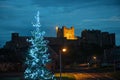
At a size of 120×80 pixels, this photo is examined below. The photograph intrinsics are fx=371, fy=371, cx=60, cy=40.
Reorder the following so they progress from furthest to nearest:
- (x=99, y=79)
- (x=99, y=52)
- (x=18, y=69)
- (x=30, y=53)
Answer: (x=99, y=52) < (x=18, y=69) < (x=99, y=79) < (x=30, y=53)

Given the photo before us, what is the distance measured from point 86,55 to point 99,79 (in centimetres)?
12589

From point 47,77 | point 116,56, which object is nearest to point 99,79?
point 47,77

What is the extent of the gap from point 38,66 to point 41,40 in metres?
2.50

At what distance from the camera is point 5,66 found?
307 ft

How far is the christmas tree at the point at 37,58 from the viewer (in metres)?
34.7

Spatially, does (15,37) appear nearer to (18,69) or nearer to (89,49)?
(89,49)

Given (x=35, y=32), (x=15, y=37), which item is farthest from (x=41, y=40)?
(x=15, y=37)

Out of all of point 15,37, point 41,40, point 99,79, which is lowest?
point 99,79

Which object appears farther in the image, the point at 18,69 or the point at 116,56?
the point at 116,56

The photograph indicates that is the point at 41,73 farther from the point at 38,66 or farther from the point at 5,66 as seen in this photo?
the point at 5,66

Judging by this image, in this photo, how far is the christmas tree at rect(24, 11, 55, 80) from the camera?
3469cm

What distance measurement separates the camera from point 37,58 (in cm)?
3484

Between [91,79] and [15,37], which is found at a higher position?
[15,37]

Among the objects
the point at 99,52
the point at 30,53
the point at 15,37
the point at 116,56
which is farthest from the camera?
the point at 99,52
